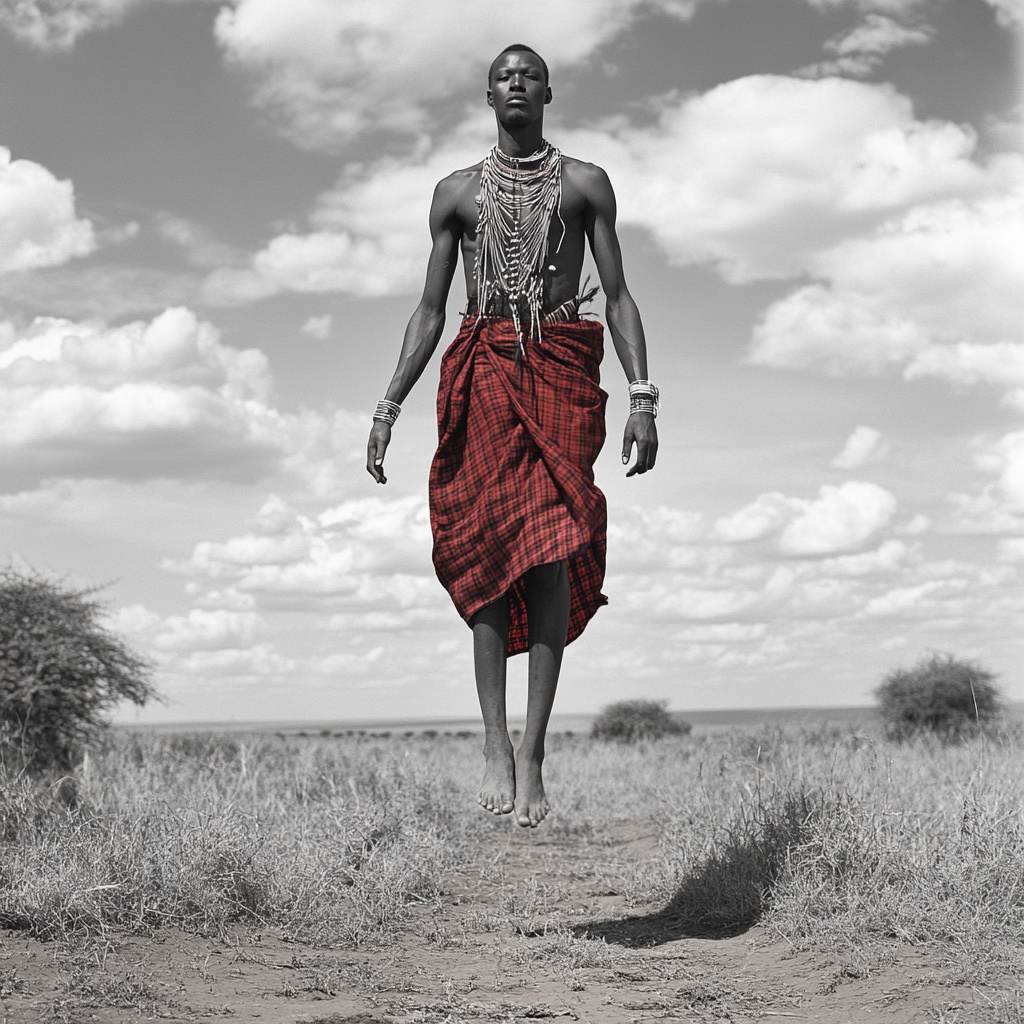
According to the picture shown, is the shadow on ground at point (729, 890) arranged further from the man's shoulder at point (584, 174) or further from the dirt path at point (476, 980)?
the man's shoulder at point (584, 174)

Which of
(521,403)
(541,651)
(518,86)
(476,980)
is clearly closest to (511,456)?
(521,403)

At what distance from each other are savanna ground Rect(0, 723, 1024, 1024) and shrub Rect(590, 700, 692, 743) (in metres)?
16.3

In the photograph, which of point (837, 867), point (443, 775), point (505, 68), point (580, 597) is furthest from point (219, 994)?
point (443, 775)

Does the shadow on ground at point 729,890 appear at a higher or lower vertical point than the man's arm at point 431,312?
lower

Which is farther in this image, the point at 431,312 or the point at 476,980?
the point at 431,312

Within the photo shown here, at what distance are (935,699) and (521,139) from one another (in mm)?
17178

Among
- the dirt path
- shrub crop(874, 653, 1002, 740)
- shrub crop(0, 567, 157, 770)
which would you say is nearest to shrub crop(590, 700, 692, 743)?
shrub crop(874, 653, 1002, 740)

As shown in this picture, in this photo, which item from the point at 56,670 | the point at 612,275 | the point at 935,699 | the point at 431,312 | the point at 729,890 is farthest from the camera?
the point at 935,699

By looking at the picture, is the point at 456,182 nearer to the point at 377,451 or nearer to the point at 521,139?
the point at 521,139

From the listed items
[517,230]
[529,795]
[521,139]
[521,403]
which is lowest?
[529,795]

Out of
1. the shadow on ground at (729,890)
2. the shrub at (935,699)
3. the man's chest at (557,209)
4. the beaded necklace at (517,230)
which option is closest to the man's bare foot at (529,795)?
the shadow on ground at (729,890)

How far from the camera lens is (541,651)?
18.0 feet

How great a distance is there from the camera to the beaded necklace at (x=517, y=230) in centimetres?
553

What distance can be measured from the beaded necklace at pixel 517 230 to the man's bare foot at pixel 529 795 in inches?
73.5
